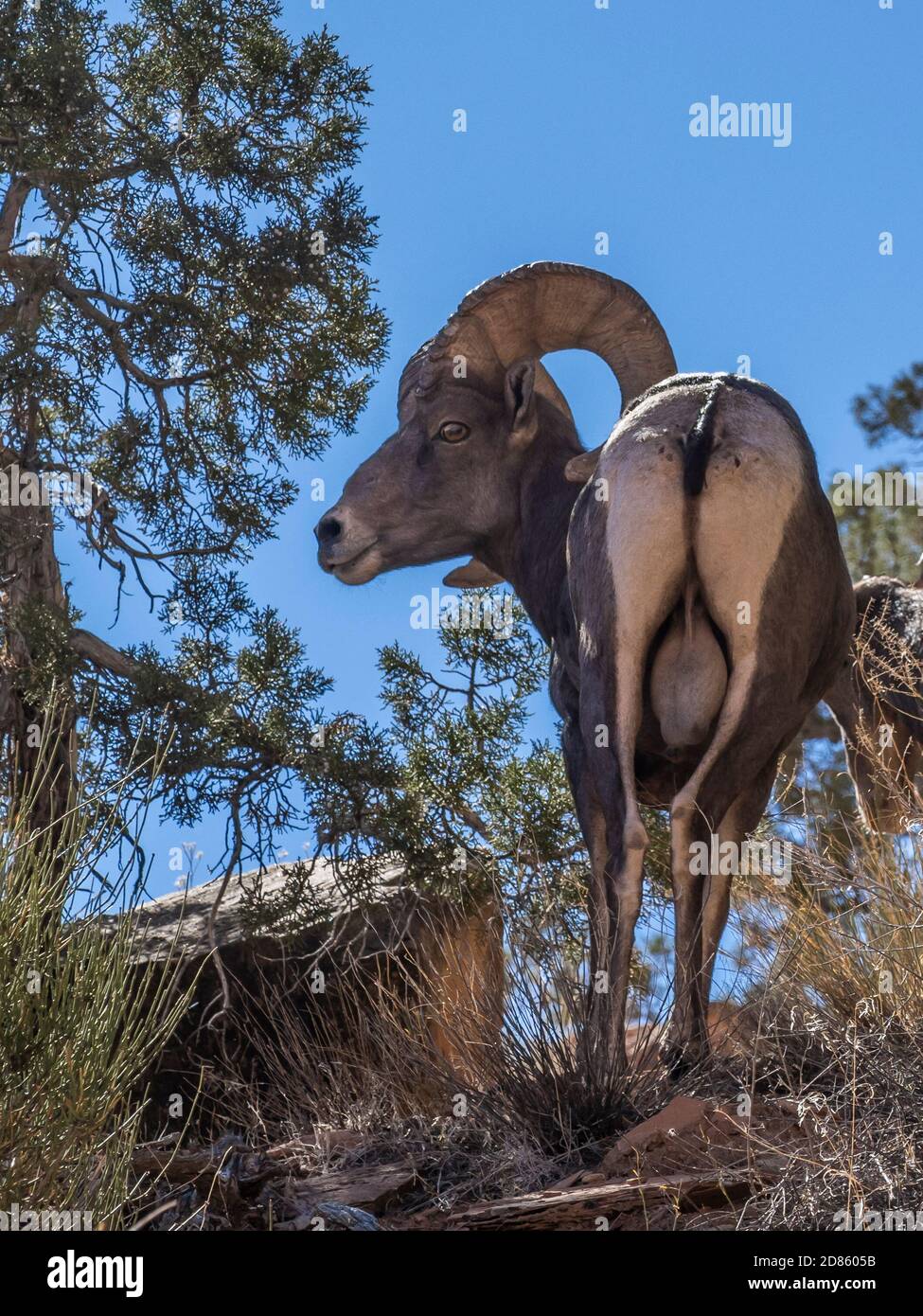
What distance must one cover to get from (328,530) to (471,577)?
1.39 metres

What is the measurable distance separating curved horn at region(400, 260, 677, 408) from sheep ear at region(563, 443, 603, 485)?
0.69 metres

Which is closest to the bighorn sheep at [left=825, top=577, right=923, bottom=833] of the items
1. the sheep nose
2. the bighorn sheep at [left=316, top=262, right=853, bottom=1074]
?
the bighorn sheep at [left=316, top=262, right=853, bottom=1074]

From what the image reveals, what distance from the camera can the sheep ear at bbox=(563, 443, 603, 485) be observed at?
744 cm

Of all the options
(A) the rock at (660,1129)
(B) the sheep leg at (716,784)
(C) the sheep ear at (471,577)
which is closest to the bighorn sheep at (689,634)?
(B) the sheep leg at (716,784)

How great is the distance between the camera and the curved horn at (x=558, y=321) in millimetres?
8031

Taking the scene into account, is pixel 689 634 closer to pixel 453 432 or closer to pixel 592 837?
pixel 592 837

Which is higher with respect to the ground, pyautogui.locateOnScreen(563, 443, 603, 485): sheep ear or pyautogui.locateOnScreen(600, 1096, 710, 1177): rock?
pyautogui.locateOnScreen(563, 443, 603, 485): sheep ear

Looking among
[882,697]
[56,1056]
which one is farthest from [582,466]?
[56,1056]

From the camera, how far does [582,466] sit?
294 inches

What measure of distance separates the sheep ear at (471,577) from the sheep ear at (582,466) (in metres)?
1.45

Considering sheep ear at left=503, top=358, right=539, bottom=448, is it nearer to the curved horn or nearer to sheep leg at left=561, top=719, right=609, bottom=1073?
the curved horn
